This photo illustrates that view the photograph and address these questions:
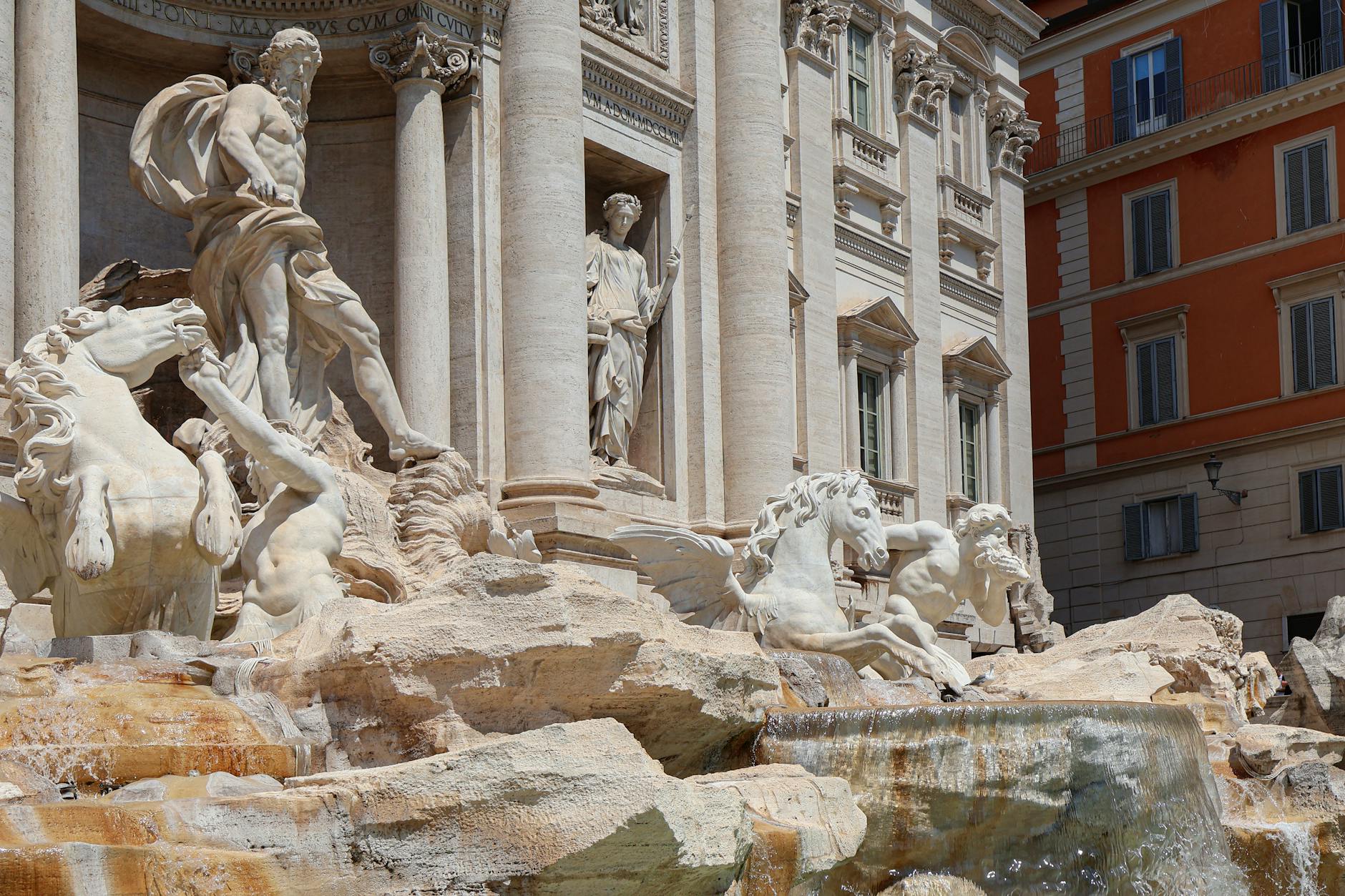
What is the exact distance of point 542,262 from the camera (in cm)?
1748

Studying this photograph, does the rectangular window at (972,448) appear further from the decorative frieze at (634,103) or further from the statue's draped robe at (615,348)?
the statue's draped robe at (615,348)

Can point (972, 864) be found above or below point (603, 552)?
below

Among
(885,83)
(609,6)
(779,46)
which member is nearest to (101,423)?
(609,6)

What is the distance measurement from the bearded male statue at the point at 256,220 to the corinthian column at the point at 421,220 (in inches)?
60.1

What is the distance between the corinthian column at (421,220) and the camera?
16.8 metres

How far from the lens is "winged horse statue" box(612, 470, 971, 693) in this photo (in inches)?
543

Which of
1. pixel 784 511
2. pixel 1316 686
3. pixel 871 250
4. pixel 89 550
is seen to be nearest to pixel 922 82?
pixel 871 250

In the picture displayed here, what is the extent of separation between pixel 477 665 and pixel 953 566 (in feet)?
25.2

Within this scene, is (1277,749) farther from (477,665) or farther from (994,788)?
(477,665)

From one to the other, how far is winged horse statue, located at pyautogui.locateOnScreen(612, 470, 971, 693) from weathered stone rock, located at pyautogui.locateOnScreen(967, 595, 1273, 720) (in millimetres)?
878

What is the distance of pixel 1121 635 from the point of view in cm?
1662

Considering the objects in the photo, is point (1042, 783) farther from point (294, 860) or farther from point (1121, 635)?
point (1121, 635)

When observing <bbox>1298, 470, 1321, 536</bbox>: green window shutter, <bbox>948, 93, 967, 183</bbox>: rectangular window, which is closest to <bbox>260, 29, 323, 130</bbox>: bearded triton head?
<bbox>948, 93, 967, 183</bbox>: rectangular window

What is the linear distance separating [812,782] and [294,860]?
2749 millimetres
